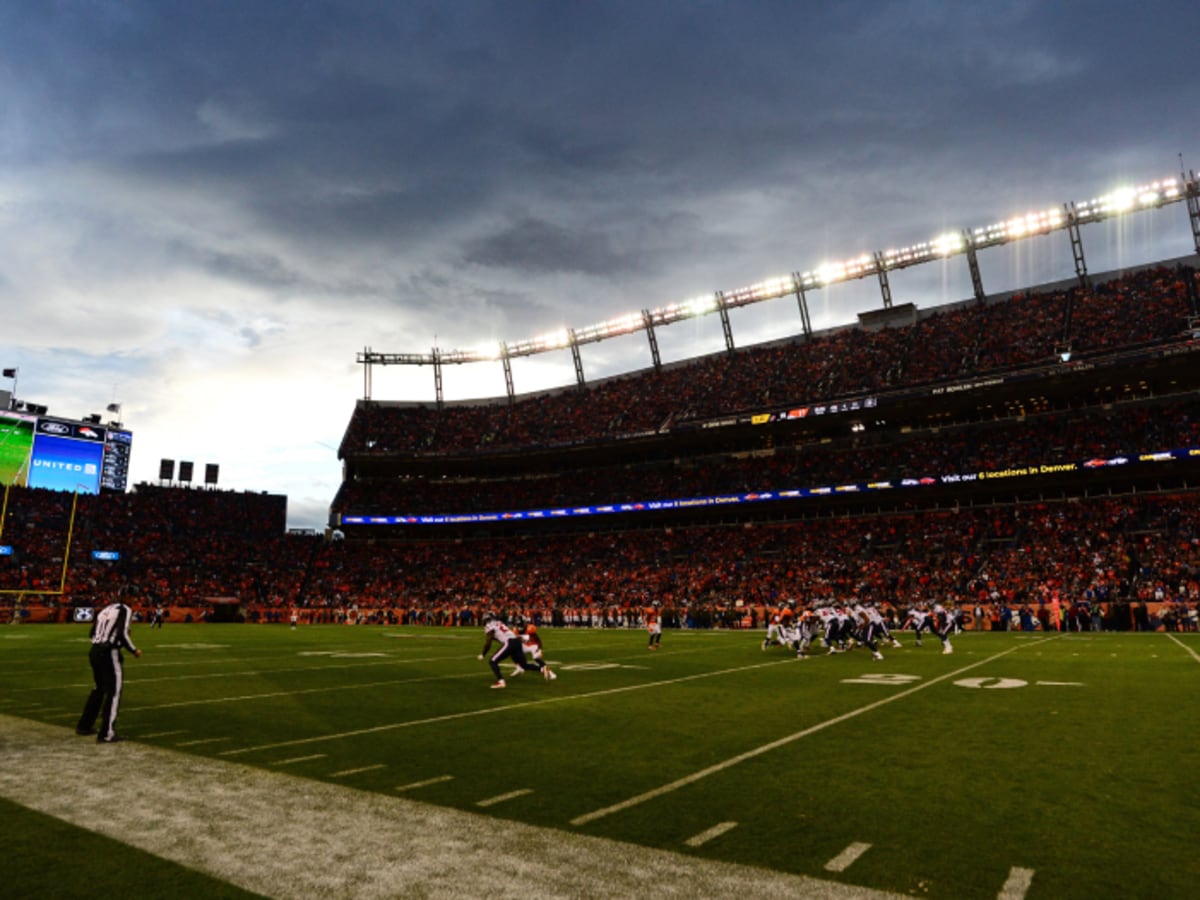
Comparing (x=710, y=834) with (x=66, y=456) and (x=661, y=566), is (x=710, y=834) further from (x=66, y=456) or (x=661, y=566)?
(x=66, y=456)

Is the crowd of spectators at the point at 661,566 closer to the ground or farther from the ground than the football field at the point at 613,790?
farther from the ground

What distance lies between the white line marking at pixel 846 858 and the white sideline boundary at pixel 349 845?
0.28 m

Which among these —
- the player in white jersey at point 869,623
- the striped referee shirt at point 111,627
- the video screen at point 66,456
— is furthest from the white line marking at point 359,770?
the video screen at point 66,456

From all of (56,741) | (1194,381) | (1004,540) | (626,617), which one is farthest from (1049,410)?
(56,741)

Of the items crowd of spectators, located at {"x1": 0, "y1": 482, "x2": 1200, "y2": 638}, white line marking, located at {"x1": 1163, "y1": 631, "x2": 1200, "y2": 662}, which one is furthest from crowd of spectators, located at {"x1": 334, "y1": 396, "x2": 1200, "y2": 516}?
white line marking, located at {"x1": 1163, "y1": 631, "x2": 1200, "y2": 662}

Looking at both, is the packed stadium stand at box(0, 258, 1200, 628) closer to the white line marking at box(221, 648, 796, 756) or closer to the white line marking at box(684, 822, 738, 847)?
the white line marking at box(221, 648, 796, 756)

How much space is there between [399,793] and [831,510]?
45601 mm

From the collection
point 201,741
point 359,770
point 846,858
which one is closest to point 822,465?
point 201,741

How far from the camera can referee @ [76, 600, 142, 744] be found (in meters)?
8.48

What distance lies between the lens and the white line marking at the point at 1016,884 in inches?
165

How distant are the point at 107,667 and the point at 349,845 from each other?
5.30 meters

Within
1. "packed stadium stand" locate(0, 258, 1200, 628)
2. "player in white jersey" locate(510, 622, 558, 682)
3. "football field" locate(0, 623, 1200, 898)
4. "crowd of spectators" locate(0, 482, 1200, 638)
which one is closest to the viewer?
"football field" locate(0, 623, 1200, 898)

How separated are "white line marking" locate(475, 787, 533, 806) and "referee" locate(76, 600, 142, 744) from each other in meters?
4.84

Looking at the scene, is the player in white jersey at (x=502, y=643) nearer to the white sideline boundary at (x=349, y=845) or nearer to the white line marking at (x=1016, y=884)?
the white sideline boundary at (x=349, y=845)
